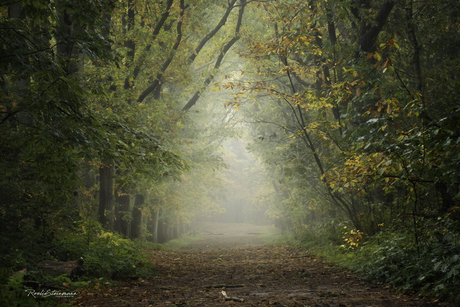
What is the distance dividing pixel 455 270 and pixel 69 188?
249 inches

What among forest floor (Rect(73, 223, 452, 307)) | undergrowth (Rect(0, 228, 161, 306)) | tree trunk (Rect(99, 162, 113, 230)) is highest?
tree trunk (Rect(99, 162, 113, 230))

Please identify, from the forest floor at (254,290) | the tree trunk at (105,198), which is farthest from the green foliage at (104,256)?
the tree trunk at (105,198)

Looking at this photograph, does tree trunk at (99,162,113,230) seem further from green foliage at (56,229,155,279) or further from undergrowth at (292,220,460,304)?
undergrowth at (292,220,460,304)

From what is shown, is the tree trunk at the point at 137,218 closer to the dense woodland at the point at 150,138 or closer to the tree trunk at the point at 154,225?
the tree trunk at the point at 154,225

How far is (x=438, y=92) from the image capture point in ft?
26.1

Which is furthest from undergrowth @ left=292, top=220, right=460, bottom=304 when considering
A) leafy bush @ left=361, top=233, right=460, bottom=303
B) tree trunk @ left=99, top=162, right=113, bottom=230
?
tree trunk @ left=99, top=162, right=113, bottom=230

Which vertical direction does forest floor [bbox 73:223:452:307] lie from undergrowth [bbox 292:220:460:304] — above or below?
below

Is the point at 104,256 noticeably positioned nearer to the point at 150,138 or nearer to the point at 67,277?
the point at 67,277

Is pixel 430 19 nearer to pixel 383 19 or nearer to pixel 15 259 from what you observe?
pixel 383 19

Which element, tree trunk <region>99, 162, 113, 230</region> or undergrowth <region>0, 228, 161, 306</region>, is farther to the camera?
tree trunk <region>99, 162, 113, 230</region>

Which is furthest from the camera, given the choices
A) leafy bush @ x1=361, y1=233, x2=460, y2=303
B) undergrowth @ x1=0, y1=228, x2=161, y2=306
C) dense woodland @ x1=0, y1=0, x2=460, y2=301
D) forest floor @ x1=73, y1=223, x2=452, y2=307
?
dense woodland @ x1=0, y1=0, x2=460, y2=301

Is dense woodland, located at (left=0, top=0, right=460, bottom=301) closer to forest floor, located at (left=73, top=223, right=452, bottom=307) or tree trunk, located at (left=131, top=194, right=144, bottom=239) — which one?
forest floor, located at (left=73, top=223, right=452, bottom=307)

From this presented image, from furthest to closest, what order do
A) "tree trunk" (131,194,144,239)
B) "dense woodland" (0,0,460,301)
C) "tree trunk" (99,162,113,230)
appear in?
1. "tree trunk" (131,194,144,239)
2. "tree trunk" (99,162,113,230)
3. "dense woodland" (0,0,460,301)

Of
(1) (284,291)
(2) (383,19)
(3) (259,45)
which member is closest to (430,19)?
(2) (383,19)
